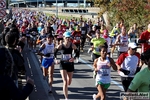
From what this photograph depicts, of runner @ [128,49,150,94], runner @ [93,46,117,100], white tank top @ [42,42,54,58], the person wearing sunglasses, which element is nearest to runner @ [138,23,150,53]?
the person wearing sunglasses

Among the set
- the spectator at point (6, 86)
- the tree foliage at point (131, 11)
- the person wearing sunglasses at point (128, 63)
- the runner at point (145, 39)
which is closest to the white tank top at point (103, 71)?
the person wearing sunglasses at point (128, 63)

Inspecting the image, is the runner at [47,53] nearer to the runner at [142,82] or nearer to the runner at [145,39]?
the runner at [145,39]

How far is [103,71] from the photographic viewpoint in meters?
7.99

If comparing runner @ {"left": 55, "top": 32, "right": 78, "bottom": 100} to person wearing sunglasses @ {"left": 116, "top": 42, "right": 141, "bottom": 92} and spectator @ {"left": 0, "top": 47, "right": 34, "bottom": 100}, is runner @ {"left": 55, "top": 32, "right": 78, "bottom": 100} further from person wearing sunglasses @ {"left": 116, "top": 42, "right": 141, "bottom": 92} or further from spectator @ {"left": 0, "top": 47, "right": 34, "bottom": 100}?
spectator @ {"left": 0, "top": 47, "right": 34, "bottom": 100}

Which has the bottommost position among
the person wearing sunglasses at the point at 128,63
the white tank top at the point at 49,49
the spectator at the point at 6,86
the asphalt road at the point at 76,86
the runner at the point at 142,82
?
the asphalt road at the point at 76,86

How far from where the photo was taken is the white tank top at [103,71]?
792 cm

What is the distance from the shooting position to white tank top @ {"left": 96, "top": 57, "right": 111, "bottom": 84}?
792 cm

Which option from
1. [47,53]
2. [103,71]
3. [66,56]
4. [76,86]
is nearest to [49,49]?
[47,53]

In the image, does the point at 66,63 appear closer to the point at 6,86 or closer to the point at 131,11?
the point at 6,86

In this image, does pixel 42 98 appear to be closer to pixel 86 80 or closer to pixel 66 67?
pixel 66 67

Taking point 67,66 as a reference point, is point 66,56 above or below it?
above

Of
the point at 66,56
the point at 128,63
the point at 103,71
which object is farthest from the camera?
the point at 66,56

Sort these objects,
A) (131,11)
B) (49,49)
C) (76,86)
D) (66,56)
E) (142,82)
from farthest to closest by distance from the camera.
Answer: (131,11), (76,86), (49,49), (66,56), (142,82)

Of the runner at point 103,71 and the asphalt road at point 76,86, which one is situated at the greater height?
the runner at point 103,71
